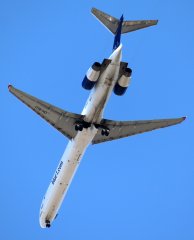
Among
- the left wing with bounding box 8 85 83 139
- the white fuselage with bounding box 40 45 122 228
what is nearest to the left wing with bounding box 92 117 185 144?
the white fuselage with bounding box 40 45 122 228

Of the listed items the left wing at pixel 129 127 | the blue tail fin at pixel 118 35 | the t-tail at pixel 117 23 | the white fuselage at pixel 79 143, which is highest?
the t-tail at pixel 117 23

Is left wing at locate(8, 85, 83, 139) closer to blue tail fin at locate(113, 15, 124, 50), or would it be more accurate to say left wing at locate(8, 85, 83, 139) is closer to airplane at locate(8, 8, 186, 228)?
airplane at locate(8, 8, 186, 228)

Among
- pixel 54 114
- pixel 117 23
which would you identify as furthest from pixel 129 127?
pixel 117 23

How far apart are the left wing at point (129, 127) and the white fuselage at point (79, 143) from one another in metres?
2.02

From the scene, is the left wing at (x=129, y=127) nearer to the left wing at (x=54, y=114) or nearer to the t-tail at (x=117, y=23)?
the left wing at (x=54, y=114)

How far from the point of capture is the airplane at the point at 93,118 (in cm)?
4387

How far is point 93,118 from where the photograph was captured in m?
46.0

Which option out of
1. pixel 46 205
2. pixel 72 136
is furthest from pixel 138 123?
pixel 46 205

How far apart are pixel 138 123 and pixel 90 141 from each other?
4.20 metres

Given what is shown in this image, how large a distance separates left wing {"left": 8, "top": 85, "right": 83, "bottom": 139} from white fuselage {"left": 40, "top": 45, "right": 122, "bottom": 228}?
2.70ft

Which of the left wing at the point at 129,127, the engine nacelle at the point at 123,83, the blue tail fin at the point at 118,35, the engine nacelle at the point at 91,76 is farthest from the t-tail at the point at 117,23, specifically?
the left wing at the point at 129,127

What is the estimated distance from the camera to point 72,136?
4884 centimetres

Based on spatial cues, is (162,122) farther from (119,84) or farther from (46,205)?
(46,205)

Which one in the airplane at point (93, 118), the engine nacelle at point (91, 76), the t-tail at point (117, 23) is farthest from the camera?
the t-tail at point (117, 23)
